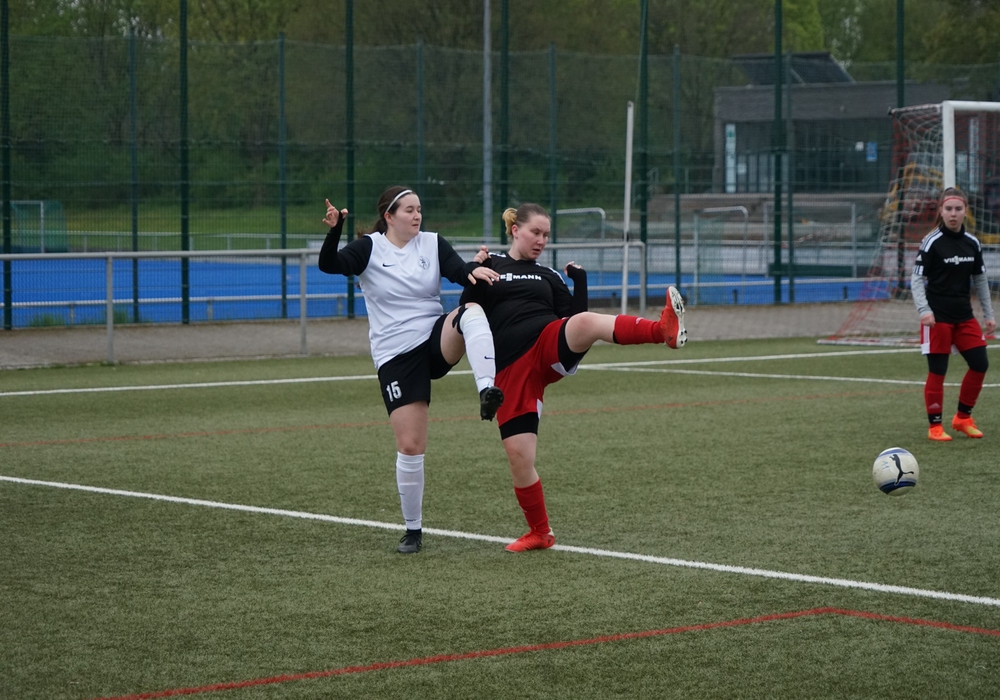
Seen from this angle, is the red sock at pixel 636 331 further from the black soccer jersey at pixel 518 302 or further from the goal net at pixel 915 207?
the goal net at pixel 915 207

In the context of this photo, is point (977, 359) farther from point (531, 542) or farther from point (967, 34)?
point (967, 34)

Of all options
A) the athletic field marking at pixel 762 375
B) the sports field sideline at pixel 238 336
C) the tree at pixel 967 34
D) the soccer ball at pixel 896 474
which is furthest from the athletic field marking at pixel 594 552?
the tree at pixel 967 34

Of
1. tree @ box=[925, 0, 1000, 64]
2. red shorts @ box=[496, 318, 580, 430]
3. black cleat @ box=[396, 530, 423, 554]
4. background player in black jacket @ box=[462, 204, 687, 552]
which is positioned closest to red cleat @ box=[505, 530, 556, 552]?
background player in black jacket @ box=[462, 204, 687, 552]

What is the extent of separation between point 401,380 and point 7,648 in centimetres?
236

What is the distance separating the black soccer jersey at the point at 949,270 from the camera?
10023mm

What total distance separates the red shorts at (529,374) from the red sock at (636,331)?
29 centimetres

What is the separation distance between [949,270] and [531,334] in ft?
15.4

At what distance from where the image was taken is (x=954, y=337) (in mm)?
10086

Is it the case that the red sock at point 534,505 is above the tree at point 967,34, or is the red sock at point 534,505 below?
below

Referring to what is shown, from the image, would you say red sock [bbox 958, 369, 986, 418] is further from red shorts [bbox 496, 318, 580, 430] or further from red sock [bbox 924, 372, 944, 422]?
red shorts [bbox 496, 318, 580, 430]

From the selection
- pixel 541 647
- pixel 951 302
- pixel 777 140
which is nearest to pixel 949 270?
pixel 951 302

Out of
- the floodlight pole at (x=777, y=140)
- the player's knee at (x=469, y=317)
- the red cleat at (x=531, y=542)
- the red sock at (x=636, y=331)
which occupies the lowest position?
the red cleat at (x=531, y=542)

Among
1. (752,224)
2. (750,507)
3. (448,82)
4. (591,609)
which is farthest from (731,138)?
(591,609)

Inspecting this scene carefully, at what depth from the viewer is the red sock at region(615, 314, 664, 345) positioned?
6391 millimetres
